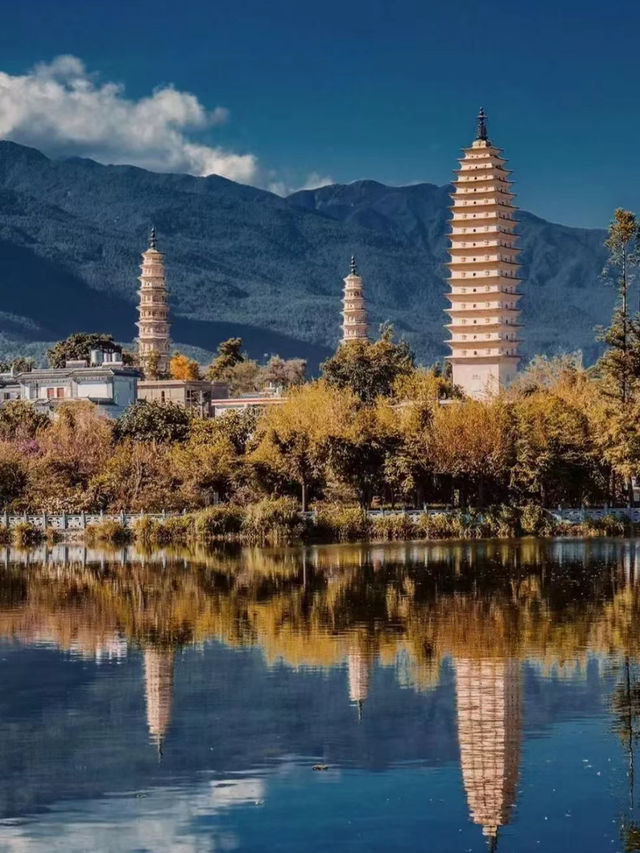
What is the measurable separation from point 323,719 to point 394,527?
33.4 metres

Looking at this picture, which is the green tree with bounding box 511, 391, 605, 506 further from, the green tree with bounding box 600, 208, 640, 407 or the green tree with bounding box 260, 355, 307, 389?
the green tree with bounding box 260, 355, 307, 389

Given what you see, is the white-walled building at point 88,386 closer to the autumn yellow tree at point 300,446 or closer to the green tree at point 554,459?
the autumn yellow tree at point 300,446

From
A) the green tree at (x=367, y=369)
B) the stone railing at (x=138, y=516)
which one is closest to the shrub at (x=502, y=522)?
the stone railing at (x=138, y=516)

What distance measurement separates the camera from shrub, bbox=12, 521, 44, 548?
181 ft

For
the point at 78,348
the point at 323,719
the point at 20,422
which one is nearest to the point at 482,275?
the point at 20,422

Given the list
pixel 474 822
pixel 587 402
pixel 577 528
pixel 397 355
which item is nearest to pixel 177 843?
pixel 474 822

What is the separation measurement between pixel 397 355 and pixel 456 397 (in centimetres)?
2713

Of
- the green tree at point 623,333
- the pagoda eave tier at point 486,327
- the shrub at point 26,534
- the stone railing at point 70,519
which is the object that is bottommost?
the shrub at point 26,534

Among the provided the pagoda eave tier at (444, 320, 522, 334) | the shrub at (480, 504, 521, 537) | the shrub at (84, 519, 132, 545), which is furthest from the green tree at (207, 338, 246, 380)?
the shrub at (480, 504, 521, 537)

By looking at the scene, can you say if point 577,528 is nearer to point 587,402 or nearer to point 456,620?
point 587,402

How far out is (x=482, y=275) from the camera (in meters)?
91.4

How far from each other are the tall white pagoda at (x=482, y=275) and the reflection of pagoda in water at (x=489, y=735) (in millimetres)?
66654

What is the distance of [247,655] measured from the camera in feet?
85.9

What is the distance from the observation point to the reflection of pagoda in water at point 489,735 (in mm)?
16922
